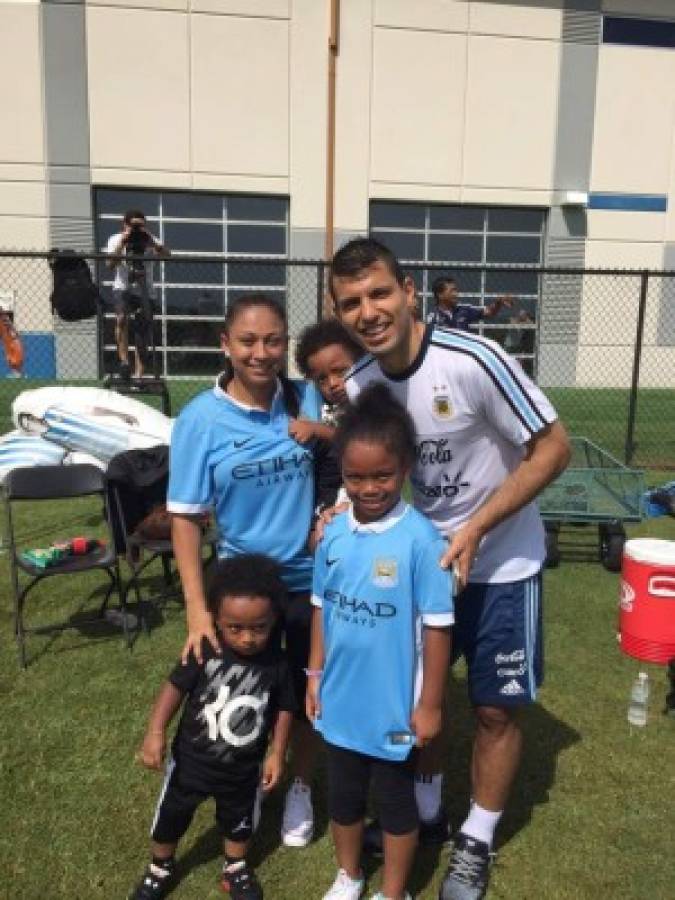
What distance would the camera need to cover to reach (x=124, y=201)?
15.0m

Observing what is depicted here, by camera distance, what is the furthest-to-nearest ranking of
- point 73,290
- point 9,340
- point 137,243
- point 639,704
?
point 137,243 < point 73,290 < point 9,340 < point 639,704

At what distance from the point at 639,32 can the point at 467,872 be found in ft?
57.3

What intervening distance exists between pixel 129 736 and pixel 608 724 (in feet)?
7.03

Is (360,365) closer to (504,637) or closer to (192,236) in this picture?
(504,637)

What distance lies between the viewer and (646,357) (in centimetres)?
1648

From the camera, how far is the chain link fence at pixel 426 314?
14.2 m

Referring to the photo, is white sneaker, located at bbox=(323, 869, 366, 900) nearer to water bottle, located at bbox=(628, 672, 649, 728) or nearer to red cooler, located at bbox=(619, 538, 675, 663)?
water bottle, located at bbox=(628, 672, 649, 728)

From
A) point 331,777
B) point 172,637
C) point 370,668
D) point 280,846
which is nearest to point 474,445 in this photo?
point 370,668

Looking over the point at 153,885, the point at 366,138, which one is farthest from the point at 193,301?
the point at 153,885

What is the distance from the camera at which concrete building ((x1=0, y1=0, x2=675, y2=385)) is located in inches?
559

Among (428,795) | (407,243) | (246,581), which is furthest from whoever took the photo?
(407,243)

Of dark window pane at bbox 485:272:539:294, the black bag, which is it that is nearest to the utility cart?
the black bag

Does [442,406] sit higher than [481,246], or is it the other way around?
[481,246]

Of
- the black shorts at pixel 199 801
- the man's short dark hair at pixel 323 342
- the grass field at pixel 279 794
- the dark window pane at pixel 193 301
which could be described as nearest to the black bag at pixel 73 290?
the grass field at pixel 279 794
